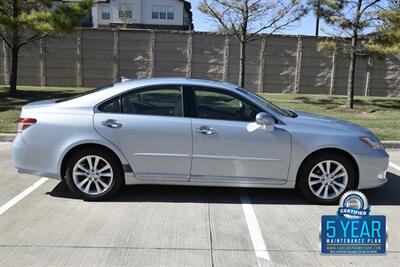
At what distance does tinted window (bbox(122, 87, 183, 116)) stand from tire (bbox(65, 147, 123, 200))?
612 mm

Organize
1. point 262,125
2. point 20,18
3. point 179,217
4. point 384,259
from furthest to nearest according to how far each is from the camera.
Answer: point 20,18 → point 262,125 → point 179,217 → point 384,259

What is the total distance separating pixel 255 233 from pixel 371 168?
1.82 meters

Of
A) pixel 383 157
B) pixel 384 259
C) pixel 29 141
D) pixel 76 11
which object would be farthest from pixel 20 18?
pixel 384 259

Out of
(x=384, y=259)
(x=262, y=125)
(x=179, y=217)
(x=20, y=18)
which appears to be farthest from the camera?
(x=20, y=18)

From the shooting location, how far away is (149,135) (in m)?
5.32

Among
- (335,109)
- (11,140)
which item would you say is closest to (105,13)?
(335,109)

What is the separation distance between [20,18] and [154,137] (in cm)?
1008

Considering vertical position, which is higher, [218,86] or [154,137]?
[218,86]

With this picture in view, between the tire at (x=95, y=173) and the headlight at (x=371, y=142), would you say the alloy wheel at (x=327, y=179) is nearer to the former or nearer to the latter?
the headlight at (x=371, y=142)

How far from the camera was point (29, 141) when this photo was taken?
540 centimetres

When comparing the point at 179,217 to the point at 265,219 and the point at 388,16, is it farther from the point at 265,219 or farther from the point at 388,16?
the point at 388,16

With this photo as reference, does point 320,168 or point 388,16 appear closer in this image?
point 320,168

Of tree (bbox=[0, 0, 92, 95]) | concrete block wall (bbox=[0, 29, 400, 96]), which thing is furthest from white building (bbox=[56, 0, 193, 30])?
tree (bbox=[0, 0, 92, 95])

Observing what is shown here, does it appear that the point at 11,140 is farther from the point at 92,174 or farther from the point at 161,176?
the point at 161,176
